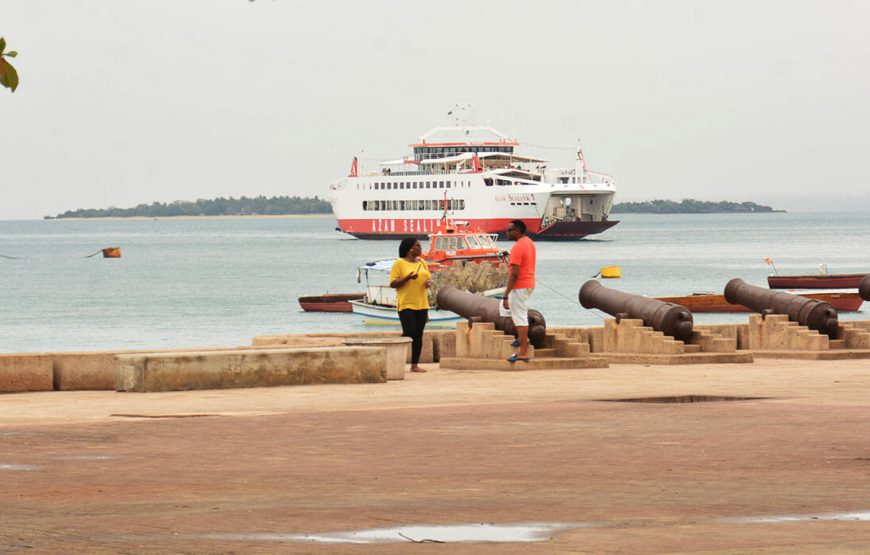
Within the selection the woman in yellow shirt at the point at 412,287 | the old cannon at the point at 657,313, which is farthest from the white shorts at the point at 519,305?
the old cannon at the point at 657,313

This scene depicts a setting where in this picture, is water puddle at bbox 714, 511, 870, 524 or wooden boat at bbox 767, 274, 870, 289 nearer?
water puddle at bbox 714, 511, 870, 524

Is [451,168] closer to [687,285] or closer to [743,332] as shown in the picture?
[687,285]

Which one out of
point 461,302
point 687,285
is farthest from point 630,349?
→ point 687,285

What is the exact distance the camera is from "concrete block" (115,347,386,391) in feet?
46.1

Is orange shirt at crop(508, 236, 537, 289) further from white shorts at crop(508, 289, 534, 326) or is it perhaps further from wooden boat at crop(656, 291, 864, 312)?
wooden boat at crop(656, 291, 864, 312)

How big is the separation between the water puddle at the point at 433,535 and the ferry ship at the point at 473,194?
128627mm

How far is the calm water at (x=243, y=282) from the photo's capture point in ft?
185

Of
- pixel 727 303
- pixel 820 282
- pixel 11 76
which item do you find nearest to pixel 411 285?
pixel 11 76

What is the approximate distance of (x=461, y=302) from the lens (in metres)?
18.2

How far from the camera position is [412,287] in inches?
635

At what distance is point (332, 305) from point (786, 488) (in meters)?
53.2

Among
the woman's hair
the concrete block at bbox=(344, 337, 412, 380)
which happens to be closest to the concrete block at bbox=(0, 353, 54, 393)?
the concrete block at bbox=(344, 337, 412, 380)

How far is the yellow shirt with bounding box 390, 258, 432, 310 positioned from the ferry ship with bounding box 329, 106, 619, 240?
391 feet

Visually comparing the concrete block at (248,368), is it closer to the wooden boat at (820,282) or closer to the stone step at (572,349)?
the stone step at (572,349)
